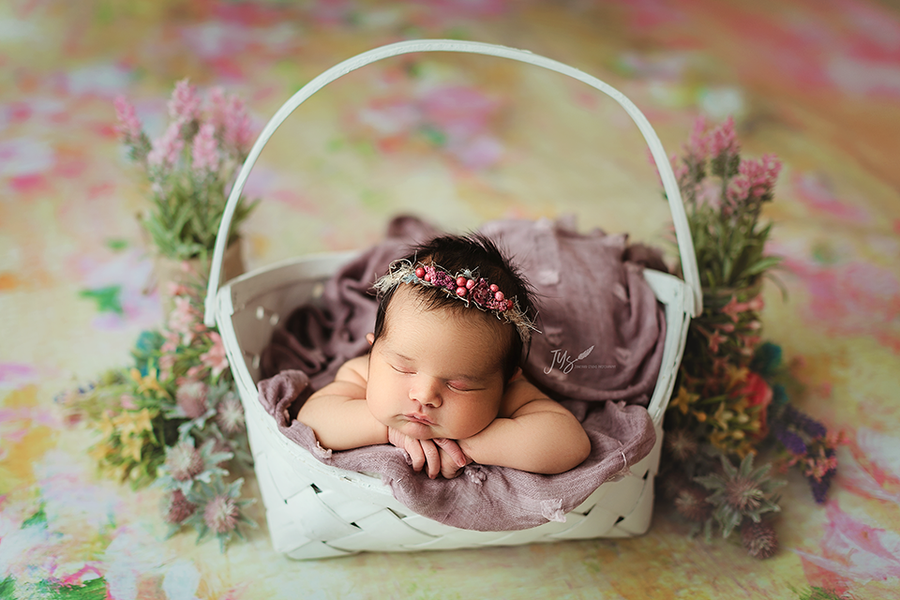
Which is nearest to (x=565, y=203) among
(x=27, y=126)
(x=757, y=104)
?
(x=757, y=104)

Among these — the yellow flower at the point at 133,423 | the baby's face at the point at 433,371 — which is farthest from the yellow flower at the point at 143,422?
the baby's face at the point at 433,371

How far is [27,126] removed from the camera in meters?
3.15

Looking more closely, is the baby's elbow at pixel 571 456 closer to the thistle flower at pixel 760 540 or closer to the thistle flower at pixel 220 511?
the thistle flower at pixel 760 540

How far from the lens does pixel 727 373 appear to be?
73.5 inches

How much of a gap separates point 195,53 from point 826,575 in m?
3.33

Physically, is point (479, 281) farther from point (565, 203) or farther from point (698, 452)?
point (565, 203)

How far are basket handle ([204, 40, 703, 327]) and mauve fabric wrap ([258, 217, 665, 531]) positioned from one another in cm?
20

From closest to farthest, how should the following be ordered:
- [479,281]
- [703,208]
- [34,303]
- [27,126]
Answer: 1. [479,281]
2. [703,208]
3. [34,303]
4. [27,126]

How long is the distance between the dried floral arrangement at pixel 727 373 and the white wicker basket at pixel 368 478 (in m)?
0.17

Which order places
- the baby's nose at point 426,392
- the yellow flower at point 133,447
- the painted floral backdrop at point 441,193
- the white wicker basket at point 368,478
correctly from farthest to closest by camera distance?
the yellow flower at point 133,447, the painted floral backdrop at point 441,193, the white wicker basket at point 368,478, the baby's nose at point 426,392

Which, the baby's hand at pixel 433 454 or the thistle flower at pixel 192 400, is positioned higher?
the baby's hand at pixel 433 454

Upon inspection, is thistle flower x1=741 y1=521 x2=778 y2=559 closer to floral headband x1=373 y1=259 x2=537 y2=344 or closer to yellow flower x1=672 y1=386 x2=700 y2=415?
yellow flower x1=672 y1=386 x2=700 y2=415

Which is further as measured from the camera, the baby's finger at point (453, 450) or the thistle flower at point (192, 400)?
the thistle flower at point (192, 400)

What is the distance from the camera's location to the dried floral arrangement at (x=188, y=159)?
187 centimetres
